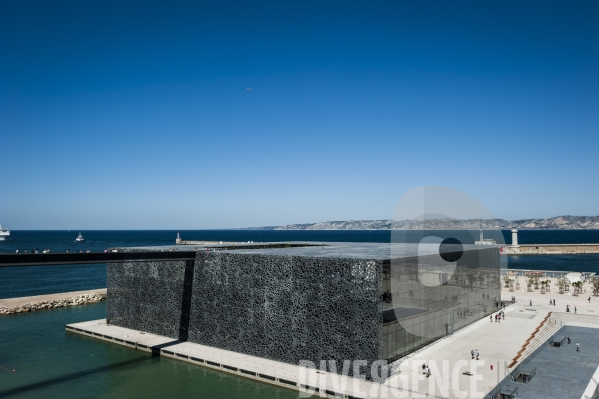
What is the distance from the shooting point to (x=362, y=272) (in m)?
26.2

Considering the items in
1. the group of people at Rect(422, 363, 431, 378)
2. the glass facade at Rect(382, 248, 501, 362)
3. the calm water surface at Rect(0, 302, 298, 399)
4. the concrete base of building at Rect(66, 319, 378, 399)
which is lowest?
the calm water surface at Rect(0, 302, 298, 399)

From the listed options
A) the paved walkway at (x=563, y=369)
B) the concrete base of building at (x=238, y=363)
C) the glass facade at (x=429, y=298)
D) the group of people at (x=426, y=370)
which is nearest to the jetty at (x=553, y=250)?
the glass facade at (x=429, y=298)

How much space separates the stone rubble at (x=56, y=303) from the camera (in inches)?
1946

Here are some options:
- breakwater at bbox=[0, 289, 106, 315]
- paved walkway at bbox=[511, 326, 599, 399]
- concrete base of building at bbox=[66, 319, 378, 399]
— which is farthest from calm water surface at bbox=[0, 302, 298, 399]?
paved walkway at bbox=[511, 326, 599, 399]

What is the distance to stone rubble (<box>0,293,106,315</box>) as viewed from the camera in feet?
162

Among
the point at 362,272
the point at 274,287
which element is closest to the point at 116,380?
the point at 274,287

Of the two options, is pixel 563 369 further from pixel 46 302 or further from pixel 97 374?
pixel 46 302

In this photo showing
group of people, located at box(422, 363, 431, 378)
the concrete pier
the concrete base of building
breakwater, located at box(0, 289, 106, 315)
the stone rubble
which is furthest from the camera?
breakwater, located at box(0, 289, 106, 315)

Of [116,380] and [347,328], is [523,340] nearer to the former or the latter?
[347,328]

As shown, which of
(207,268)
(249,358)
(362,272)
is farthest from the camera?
(207,268)

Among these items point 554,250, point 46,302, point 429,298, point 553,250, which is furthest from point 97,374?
point 554,250

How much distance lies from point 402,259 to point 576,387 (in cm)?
1211

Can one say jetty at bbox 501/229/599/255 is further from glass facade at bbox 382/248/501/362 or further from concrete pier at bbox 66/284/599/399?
glass facade at bbox 382/248/501/362

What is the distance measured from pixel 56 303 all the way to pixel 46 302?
112 centimetres
